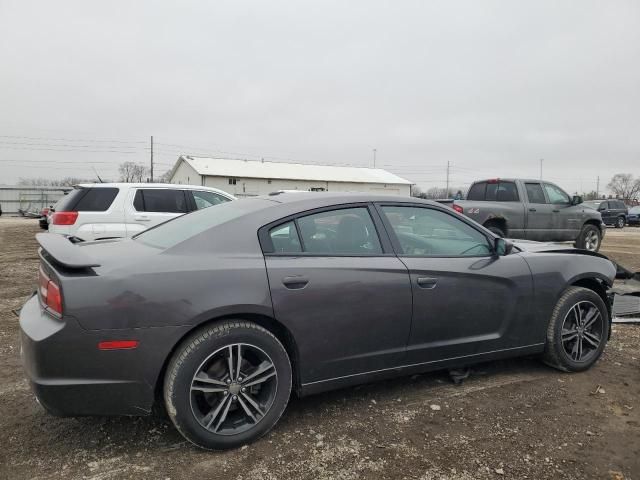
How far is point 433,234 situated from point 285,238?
4.01 ft

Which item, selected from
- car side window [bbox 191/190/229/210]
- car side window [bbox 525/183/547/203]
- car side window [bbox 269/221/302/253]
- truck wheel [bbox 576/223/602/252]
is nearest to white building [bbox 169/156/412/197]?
truck wheel [bbox 576/223/602/252]

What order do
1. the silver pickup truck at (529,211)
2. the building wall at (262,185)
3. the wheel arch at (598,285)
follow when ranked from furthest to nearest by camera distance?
the building wall at (262,185)
the silver pickup truck at (529,211)
the wheel arch at (598,285)

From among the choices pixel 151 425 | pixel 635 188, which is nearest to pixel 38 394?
pixel 151 425

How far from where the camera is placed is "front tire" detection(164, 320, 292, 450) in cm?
256

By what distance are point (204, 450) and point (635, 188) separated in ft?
317

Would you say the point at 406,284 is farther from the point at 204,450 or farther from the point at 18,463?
the point at 18,463

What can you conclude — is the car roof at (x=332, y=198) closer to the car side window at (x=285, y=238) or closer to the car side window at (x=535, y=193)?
the car side window at (x=285, y=238)

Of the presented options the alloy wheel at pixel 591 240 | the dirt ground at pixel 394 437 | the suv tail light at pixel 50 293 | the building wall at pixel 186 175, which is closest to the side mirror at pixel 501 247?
the dirt ground at pixel 394 437

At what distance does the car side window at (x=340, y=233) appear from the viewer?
3051 millimetres

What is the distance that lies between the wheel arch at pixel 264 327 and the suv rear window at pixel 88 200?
18.3ft

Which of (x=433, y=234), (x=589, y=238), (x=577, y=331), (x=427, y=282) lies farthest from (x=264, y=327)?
(x=589, y=238)

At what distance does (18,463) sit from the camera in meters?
2.53

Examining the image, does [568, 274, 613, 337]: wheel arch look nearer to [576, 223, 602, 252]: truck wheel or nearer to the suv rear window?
Result: the suv rear window

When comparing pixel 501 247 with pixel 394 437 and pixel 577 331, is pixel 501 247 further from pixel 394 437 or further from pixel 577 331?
pixel 394 437
